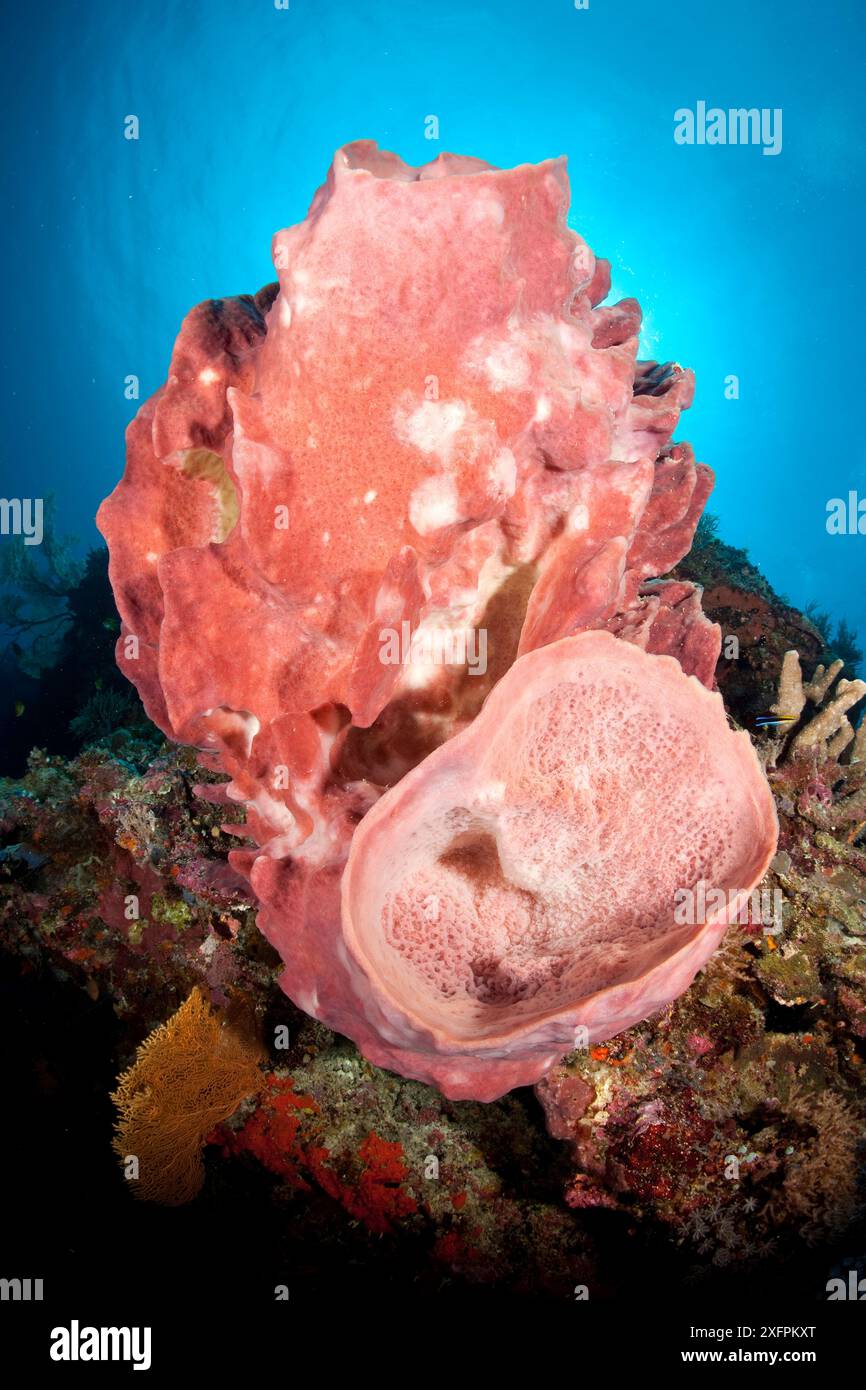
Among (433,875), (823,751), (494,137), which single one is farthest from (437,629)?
(494,137)

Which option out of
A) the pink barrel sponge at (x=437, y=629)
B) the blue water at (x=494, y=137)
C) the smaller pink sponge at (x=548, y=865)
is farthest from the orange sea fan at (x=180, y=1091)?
the blue water at (x=494, y=137)

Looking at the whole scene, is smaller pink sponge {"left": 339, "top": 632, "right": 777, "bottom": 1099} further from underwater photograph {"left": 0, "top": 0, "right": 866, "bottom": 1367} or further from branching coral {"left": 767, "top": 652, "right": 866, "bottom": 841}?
branching coral {"left": 767, "top": 652, "right": 866, "bottom": 841}

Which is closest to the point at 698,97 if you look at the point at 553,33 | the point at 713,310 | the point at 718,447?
the point at 553,33

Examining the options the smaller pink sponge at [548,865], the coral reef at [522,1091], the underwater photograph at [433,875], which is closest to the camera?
the smaller pink sponge at [548,865]

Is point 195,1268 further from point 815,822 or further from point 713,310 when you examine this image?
point 713,310

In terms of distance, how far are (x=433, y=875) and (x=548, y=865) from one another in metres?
0.40

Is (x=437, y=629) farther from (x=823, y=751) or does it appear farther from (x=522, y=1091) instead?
(x=522, y=1091)

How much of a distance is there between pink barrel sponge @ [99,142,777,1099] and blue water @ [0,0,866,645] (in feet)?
148

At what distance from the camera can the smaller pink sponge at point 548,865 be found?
181 cm

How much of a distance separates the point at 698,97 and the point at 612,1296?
53.9m

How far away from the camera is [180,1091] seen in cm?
→ 377

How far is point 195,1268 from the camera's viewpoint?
14.1ft

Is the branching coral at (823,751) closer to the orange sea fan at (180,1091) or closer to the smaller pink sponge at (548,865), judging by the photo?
the smaller pink sponge at (548,865)

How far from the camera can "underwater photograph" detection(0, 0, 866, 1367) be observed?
1.95m
